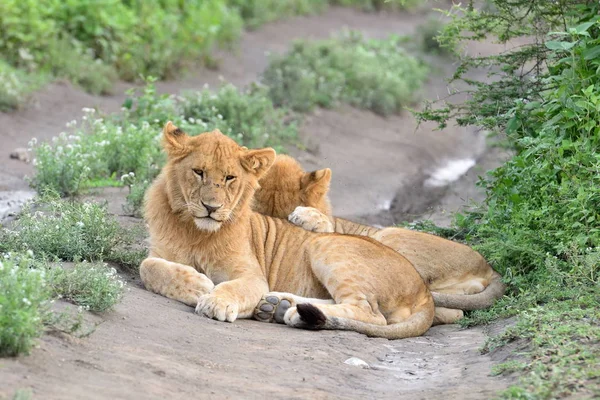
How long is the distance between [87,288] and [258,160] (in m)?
1.66

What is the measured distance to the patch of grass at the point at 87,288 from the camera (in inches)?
211

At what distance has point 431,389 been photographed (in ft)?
16.7

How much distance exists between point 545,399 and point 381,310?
2126 mm

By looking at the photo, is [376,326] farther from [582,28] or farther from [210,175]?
[582,28]

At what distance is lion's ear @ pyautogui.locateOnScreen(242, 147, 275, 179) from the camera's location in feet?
21.7

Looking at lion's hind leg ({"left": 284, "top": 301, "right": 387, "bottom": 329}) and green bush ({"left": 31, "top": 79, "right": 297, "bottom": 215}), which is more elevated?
lion's hind leg ({"left": 284, "top": 301, "right": 387, "bottom": 329})

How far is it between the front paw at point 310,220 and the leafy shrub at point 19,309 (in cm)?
302

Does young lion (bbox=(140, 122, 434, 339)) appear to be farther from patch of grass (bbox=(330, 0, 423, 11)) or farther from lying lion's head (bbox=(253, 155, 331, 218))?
patch of grass (bbox=(330, 0, 423, 11))

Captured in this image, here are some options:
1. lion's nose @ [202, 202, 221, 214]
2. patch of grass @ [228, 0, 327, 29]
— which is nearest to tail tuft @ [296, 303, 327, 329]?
lion's nose @ [202, 202, 221, 214]

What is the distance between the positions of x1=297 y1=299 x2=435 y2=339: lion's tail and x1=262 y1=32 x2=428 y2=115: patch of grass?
26.4 ft

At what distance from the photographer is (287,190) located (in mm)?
7766

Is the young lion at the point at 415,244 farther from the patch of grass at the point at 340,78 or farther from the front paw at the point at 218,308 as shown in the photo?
the patch of grass at the point at 340,78

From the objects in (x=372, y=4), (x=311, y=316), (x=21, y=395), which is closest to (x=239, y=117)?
(x=311, y=316)

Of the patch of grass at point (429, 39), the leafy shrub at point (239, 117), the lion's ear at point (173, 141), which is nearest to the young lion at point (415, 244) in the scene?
the lion's ear at point (173, 141)
